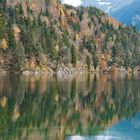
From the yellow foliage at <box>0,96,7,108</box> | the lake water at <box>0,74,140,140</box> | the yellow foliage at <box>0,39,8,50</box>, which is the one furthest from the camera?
the yellow foliage at <box>0,39,8,50</box>

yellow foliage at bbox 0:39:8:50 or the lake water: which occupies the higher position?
yellow foliage at bbox 0:39:8:50

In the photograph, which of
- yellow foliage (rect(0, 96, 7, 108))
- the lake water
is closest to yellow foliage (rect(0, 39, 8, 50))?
the lake water

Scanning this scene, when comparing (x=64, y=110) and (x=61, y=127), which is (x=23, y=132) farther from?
(x=64, y=110)

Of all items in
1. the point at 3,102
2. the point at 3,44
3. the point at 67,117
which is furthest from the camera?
the point at 3,44

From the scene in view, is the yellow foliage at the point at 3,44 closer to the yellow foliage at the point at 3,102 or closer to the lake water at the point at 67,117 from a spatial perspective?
the lake water at the point at 67,117

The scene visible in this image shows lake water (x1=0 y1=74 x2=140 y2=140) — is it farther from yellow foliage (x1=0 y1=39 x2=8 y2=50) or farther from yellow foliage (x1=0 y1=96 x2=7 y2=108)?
yellow foliage (x1=0 y1=39 x2=8 y2=50)

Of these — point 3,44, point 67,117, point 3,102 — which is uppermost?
point 3,44

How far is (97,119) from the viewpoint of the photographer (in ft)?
184

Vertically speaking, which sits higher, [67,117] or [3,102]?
[3,102]

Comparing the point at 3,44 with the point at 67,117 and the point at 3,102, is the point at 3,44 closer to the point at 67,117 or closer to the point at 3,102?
the point at 3,102

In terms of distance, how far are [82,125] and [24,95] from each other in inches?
1207

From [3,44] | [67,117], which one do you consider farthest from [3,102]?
[3,44]

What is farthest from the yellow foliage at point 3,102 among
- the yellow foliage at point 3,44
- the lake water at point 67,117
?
the yellow foliage at point 3,44

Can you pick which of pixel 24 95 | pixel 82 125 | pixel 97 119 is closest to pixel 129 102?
pixel 24 95
